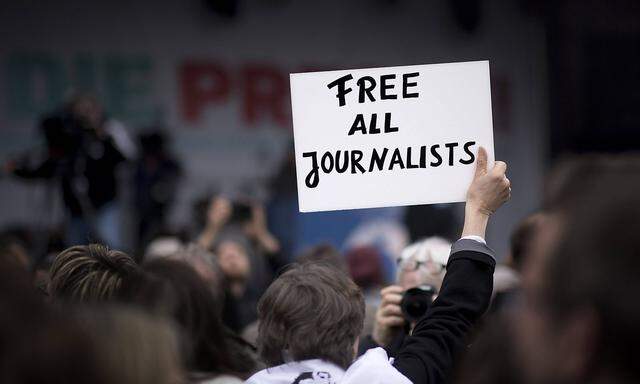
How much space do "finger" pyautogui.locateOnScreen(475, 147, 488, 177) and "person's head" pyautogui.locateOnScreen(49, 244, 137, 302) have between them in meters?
0.85

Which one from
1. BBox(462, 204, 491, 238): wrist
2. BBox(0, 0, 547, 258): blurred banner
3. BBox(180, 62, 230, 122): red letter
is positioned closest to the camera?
BBox(462, 204, 491, 238): wrist

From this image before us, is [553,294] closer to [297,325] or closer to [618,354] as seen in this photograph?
[618,354]

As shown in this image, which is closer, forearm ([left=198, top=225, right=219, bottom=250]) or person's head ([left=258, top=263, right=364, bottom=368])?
person's head ([left=258, top=263, right=364, bottom=368])

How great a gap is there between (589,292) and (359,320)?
139 centimetres

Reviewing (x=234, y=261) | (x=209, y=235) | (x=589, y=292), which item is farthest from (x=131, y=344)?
(x=209, y=235)

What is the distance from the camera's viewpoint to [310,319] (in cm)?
250

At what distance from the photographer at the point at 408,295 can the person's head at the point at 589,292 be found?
1.70 metres

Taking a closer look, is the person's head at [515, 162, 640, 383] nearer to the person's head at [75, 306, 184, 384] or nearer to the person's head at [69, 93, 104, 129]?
the person's head at [75, 306, 184, 384]

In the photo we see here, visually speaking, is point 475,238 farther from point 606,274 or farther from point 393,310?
point 606,274

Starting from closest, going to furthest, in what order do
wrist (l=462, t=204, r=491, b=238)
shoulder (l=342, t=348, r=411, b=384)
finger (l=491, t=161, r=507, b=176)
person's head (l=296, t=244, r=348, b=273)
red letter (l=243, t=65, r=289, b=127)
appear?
shoulder (l=342, t=348, r=411, b=384), wrist (l=462, t=204, r=491, b=238), finger (l=491, t=161, r=507, b=176), person's head (l=296, t=244, r=348, b=273), red letter (l=243, t=65, r=289, b=127)

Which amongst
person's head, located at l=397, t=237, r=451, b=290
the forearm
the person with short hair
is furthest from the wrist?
the forearm

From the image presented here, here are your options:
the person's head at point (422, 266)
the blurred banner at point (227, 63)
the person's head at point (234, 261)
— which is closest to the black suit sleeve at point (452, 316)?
the person's head at point (422, 266)

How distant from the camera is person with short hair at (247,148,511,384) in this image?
2.28 meters

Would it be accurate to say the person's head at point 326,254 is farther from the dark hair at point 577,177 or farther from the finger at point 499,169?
the dark hair at point 577,177
